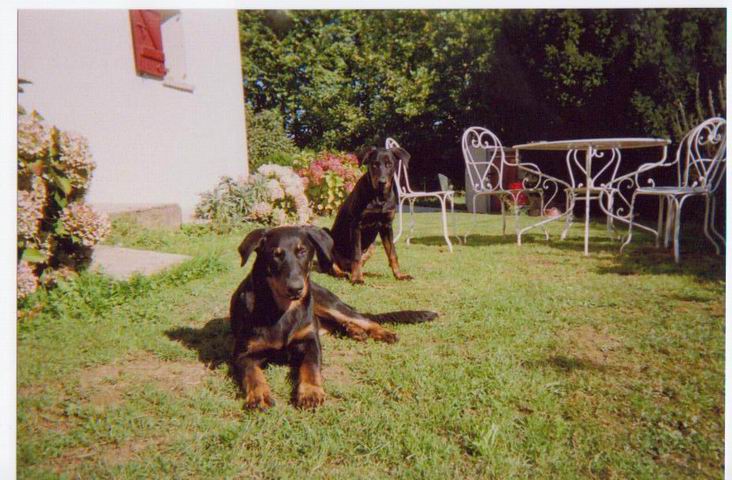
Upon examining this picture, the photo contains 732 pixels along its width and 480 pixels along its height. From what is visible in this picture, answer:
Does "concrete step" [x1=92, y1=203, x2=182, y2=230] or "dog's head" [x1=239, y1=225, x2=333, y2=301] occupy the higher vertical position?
"concrete step" [x1=92, y1=203, x2=182, y2=230]

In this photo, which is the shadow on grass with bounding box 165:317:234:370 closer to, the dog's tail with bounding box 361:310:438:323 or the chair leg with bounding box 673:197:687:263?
the dog's tail with bounding box 361:310:438:323

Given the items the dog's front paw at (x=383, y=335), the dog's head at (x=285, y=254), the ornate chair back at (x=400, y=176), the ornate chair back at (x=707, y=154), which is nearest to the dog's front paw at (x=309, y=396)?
the dog's head at (x=285, y=254)

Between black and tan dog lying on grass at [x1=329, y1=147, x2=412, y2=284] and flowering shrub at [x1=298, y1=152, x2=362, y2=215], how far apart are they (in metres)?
3.90

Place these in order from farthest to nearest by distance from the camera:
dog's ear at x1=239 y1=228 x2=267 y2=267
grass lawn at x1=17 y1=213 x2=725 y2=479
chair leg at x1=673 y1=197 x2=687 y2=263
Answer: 1. chair leg at x1=673 y1=197 x2=687 y2=263
2. dog's ear at x1=239 y1=228 x2=267 y2=267
3. grass lawn at x1=17 y1=213 x2=725 y2=479

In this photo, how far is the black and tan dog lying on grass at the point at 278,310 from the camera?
1.92m

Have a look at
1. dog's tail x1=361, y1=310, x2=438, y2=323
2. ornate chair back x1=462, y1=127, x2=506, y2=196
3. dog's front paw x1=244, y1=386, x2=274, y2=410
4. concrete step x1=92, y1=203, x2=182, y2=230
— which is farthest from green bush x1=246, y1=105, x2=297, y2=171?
dog's front paw x1=244, y1=386, x2=274, y2=410

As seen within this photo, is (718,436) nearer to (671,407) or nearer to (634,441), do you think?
(671,407)

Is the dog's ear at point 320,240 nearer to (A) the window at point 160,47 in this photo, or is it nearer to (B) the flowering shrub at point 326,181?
(A) the window at point 160,47

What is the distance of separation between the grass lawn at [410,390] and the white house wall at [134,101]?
137cm

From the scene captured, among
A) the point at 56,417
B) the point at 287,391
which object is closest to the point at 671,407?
the point at 287,391

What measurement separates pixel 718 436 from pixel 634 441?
334 mm

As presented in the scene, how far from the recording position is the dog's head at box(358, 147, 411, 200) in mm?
4094

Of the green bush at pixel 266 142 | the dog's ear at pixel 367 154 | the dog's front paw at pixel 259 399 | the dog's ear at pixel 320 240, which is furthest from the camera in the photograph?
the green bush at pixel 266 142

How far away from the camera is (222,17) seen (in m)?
4.39
